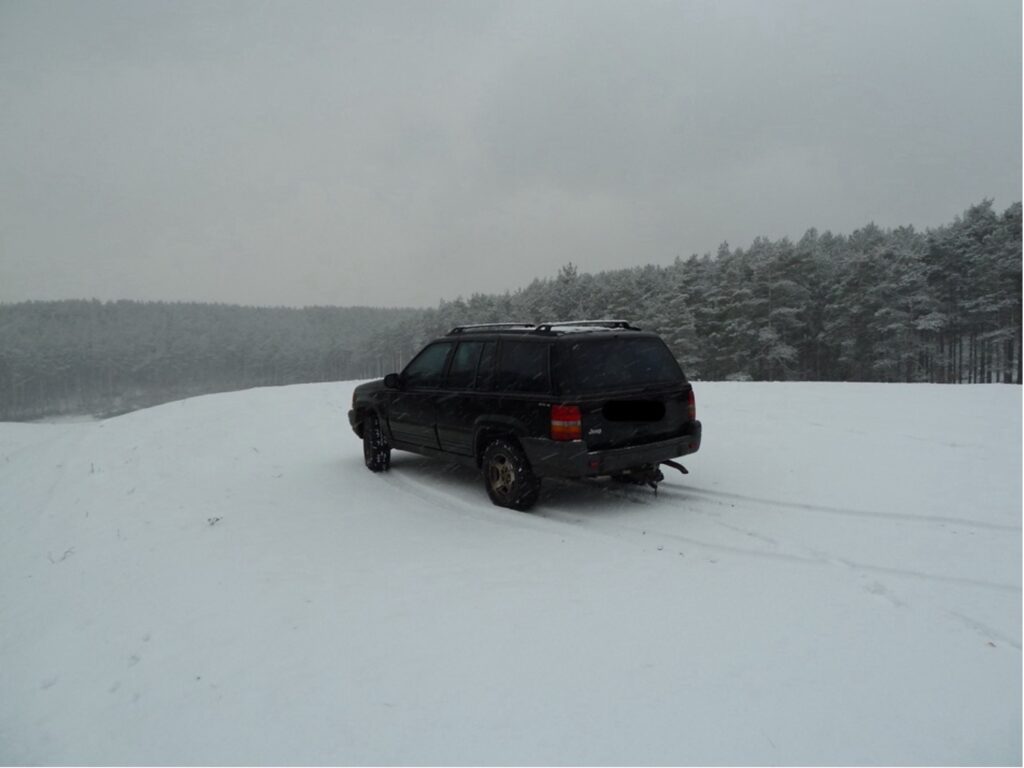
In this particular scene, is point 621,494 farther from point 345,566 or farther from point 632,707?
point 632,707

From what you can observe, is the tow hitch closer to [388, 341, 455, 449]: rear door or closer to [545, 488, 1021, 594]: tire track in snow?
[545, 488, 1021, 594]: tire track in snow

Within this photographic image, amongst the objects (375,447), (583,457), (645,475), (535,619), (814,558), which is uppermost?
(583,457)

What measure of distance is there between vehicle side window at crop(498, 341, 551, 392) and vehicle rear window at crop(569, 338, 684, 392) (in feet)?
0.95

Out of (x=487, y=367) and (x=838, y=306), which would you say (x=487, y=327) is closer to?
(x=487, y=367)

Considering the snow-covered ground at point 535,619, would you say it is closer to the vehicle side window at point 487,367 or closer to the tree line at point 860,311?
the vehicle side window at point 487,367

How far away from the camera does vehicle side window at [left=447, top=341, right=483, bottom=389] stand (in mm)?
6777

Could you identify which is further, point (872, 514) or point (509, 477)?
point (509, 477)

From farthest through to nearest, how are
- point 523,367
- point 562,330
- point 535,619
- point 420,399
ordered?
point 420,399 → point 562,330 → point 523,367 → point 535,619

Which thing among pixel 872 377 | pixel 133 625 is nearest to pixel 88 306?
pixel 872 377

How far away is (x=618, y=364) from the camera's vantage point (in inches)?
239

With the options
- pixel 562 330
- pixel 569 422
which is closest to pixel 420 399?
pixel 562 330

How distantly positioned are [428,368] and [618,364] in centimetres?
257

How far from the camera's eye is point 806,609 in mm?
3816

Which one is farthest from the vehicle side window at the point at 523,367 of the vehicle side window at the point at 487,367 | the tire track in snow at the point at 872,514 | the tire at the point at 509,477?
the tire track in snow at the point at 872,514
